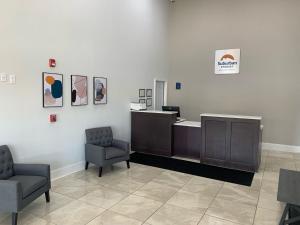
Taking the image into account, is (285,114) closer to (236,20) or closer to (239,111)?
(239,111)

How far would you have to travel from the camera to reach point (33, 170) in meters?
3.44

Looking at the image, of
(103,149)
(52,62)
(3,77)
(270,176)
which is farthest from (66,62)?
(270,176)

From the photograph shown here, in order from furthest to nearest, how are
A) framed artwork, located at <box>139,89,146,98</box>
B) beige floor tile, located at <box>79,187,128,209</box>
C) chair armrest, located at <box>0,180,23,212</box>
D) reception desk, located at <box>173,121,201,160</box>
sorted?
framed artwork, located at <box>139,89,146,98</box>, reception desk, located at <box>173,121,201,160</box>, beige floor tile, located at <box>79,187,128,209</box>, chair armrest, located at <box>0,180,23,212</box>

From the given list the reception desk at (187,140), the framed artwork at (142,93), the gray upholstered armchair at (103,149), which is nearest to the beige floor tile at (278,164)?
the reception desk at (187,140)

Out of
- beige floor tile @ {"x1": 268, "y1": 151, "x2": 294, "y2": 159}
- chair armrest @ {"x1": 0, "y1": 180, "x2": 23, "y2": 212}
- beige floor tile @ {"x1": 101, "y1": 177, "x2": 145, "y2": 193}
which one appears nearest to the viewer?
chair armrest @ {"x1": 0, "y1": 180, "x2": 23, "y2": 212}

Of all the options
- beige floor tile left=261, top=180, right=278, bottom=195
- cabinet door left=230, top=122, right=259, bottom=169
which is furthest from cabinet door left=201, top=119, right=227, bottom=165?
beige floor tile left=261, top=180, right=278, bottom=195

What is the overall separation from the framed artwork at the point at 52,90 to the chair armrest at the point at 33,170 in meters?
1.12

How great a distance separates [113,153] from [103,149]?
0.89ft

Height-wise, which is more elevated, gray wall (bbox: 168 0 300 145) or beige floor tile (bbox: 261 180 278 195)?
gray wall (bbox: 168 0 300 145)

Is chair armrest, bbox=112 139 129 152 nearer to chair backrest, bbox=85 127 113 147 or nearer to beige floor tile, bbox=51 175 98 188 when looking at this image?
chair backrest, bbox=85 127 113 147

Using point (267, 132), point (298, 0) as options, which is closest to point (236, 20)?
point (298, 0)

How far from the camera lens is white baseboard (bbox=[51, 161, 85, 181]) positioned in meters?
4.41

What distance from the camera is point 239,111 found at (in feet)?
23.5

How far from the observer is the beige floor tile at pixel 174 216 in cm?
304
